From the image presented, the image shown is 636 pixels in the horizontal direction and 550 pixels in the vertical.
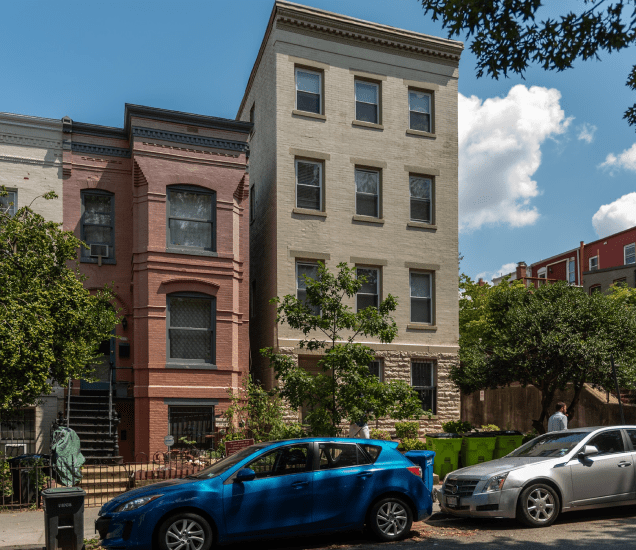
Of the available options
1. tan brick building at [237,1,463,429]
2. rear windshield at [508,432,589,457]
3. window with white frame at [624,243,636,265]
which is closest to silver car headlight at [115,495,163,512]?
rear windshield at [508,432,589,457]

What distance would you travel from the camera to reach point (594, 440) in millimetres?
11047

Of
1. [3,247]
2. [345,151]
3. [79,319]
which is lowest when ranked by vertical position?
[79,319]

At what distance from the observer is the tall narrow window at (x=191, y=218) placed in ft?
61.2

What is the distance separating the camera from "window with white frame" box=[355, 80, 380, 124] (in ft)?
70.8

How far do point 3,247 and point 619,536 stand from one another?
1154cm

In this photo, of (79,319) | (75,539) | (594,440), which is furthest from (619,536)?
(79,319)

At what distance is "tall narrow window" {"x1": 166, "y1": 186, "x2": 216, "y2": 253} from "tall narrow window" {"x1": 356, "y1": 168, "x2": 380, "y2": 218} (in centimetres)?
464

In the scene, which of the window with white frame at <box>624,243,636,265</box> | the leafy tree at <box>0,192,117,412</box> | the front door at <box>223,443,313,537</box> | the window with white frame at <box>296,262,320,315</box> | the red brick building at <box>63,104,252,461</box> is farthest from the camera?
the window with white frame at <box>624,243,636,265</box>

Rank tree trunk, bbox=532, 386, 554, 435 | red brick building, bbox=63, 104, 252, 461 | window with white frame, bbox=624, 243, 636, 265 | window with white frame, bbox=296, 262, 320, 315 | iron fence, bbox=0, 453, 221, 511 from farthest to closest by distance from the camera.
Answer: window with white frame, bbox=624, 243, 636, 265 → window with white frame, bbox=296, 262, 320, 315 → tree trunk, bbox=532, 386, 554, 435 → red brick building, bbox=63, 104, 252, 461 → iron fence, bbox=0, 453, 221, 511

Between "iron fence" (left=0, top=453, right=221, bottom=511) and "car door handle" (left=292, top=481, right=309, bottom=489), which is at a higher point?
"car door handle" (left=292, top=481, right=309, bottom=489)

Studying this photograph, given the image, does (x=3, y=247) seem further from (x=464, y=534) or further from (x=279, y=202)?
(x=464, y=534)

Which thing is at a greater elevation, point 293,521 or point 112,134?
point 112,134

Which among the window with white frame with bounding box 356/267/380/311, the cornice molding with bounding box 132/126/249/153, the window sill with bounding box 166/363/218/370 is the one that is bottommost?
the window sill with bounding box 166/363/218/370

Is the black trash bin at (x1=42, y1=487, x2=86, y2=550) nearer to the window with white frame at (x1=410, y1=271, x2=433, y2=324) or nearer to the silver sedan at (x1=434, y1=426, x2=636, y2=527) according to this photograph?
the silver sedan at (x1=434, y1=426, x2=636, y2=527)
